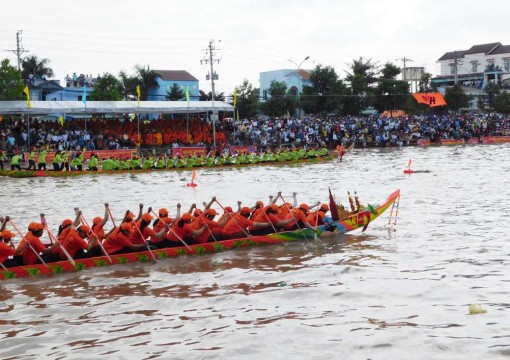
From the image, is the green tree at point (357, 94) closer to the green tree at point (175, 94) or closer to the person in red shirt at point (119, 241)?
the green tree at point (175, 94)

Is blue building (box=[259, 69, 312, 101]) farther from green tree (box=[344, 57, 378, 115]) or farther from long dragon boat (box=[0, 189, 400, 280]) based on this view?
long dragon boat (box=[0, 189, 400, 280])

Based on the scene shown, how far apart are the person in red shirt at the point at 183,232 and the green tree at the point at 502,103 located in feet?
200

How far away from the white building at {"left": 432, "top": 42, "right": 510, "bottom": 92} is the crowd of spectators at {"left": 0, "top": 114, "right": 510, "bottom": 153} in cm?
1664

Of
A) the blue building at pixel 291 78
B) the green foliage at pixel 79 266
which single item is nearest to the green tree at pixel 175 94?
the blue building at pixel 291 78

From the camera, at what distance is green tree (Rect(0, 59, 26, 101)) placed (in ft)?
161

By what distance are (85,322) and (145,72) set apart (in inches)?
2328

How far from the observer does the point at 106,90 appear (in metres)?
59.9

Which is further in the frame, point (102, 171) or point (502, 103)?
point (502, 103)

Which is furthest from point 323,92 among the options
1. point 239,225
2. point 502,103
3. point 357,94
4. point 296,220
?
point 239,225

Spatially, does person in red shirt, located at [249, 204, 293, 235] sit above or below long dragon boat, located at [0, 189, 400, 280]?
above

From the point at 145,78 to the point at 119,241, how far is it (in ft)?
185

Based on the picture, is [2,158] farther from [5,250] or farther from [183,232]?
[5,250]

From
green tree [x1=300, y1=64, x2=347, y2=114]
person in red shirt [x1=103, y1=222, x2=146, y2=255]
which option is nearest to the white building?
green tree [x1=300, y1=64, x2=347, y2=114]

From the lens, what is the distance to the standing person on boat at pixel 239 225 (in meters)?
13.9
